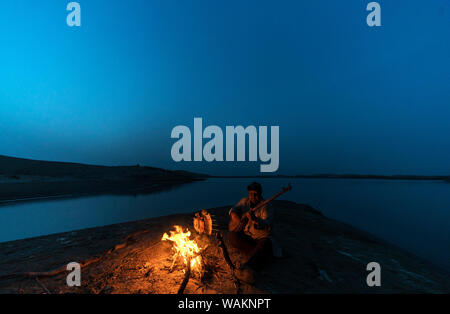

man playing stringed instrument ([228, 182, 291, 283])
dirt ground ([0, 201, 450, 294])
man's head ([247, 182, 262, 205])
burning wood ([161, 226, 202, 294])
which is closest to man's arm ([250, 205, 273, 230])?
man playing stringed instrument ([228, 182, 291, 283])

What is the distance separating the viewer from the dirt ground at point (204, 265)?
356 centimetres

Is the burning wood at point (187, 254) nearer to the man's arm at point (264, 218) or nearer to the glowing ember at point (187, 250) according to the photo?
the glowing ember at point (187, 250)

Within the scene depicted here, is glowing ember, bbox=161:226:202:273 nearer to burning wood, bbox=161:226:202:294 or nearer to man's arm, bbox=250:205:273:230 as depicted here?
burning wood, bbox=161:226:202:294

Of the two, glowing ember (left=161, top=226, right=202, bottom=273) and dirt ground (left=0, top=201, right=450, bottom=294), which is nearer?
dirt ground (left=0, top=201, right=450, bottom=294)

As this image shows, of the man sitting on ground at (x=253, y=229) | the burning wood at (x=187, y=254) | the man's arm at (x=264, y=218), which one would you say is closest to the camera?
the burning wood at (x=187, y=254)

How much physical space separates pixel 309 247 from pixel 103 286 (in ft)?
18.0

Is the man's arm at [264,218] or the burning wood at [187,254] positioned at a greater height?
the man's arm at [264,218]

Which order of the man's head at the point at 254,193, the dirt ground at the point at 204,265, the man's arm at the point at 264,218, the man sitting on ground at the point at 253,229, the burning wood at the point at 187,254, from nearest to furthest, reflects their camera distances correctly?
the dirt ground at the point at 204,265 < the burning wood at the point at 187,254 < the man sitting on ground at the point at 253,229 < the man's arm at the point at 264,218 < the man's head at the point at 254,193

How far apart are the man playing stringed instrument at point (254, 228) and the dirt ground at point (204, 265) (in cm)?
30

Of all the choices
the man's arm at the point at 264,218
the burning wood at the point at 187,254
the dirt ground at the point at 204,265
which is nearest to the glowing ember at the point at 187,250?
the burning wood at the point at 187,254

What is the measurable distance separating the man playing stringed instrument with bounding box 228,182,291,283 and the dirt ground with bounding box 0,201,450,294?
0.30m

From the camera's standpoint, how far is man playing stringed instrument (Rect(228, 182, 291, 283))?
4297 millimetres

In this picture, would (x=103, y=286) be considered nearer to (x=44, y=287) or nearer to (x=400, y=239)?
(x=44, y=287)
